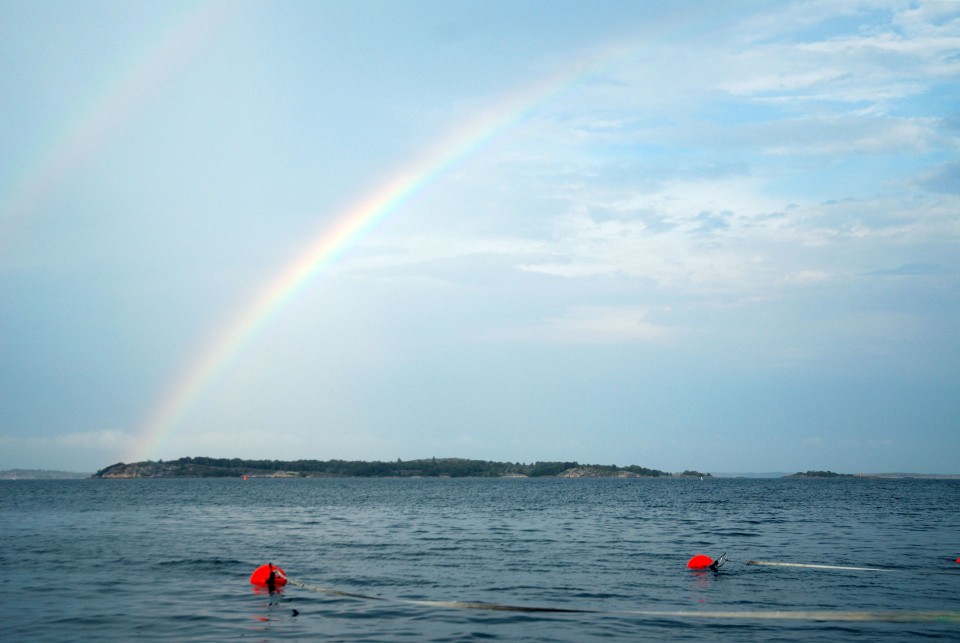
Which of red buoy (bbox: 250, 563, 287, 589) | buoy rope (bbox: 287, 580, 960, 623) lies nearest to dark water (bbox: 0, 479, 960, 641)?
buoy rope (bbox: 287, 580, 960, 623)

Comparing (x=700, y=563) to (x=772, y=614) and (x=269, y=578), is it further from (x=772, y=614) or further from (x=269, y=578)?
(x=269, y=578)

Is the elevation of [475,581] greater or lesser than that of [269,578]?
lesser

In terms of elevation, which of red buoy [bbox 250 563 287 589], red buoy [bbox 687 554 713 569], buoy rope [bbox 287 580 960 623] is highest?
red buoy [bbox 250 563 287 589]

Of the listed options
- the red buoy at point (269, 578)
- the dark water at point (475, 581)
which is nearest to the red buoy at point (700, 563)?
the dark water at point (475, 581)

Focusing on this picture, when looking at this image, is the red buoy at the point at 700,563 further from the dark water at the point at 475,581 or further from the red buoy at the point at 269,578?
the red buoy at the point at 269,578

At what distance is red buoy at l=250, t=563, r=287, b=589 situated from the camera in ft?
100

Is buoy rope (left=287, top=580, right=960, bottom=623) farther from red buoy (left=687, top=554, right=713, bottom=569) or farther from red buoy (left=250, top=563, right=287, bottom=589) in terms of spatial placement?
red buoy (left=687, top=554, right=713, bottom=569)

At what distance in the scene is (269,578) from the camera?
100ft

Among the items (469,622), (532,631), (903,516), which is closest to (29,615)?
(469,622)

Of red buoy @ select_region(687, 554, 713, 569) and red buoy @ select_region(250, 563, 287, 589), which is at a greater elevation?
red buoy @ select_region(250, 563, 287, 589)

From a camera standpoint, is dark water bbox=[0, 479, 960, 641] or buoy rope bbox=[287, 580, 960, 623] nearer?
dark water bbox=[0, 479, 960, 641]

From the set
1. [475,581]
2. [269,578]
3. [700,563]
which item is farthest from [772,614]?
[269,578]

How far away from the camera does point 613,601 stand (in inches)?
1096

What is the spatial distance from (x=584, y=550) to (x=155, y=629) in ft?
80.7
